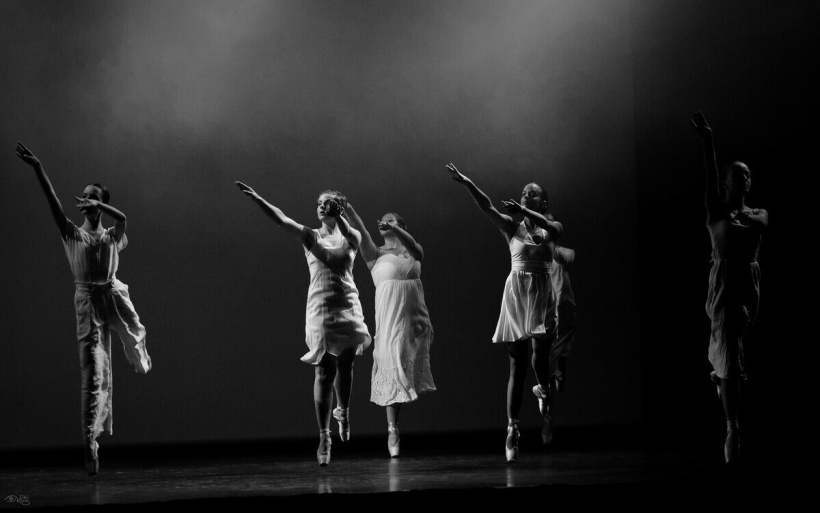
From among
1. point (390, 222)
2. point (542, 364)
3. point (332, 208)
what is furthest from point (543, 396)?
point (332, 208)

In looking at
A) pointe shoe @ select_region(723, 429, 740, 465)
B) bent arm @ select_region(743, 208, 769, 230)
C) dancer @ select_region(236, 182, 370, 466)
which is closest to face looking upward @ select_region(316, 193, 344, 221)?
dancer @ select_region(236, 182, 370, 466)

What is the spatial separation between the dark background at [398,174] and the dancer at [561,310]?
760mm

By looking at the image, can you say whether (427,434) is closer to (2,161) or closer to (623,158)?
(623,158)

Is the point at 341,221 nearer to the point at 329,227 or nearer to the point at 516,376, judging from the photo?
the point at 329,227

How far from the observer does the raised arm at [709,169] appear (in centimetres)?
462

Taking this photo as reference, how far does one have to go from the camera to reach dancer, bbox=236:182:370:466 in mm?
4809

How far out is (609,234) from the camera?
7.08 m

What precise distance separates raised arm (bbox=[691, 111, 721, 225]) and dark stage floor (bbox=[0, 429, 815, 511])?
1.31 metres

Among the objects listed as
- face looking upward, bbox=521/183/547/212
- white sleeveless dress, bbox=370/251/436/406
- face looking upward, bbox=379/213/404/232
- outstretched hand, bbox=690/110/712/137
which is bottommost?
white sleeveless dress, bbox=370/251/436/406

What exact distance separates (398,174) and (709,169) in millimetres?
2628

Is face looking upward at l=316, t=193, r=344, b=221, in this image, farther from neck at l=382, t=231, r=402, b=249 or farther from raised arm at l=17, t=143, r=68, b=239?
raised arm at l=17, t=143, r=68, b=239

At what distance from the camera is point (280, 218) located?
4691 mm

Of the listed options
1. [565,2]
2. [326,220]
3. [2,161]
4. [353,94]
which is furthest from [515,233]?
[2,161]

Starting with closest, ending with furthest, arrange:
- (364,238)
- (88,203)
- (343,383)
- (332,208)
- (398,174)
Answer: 1. (88,203)
2. (332,208)
3. (343,383)
4. (364,238)
5. (398,174)
